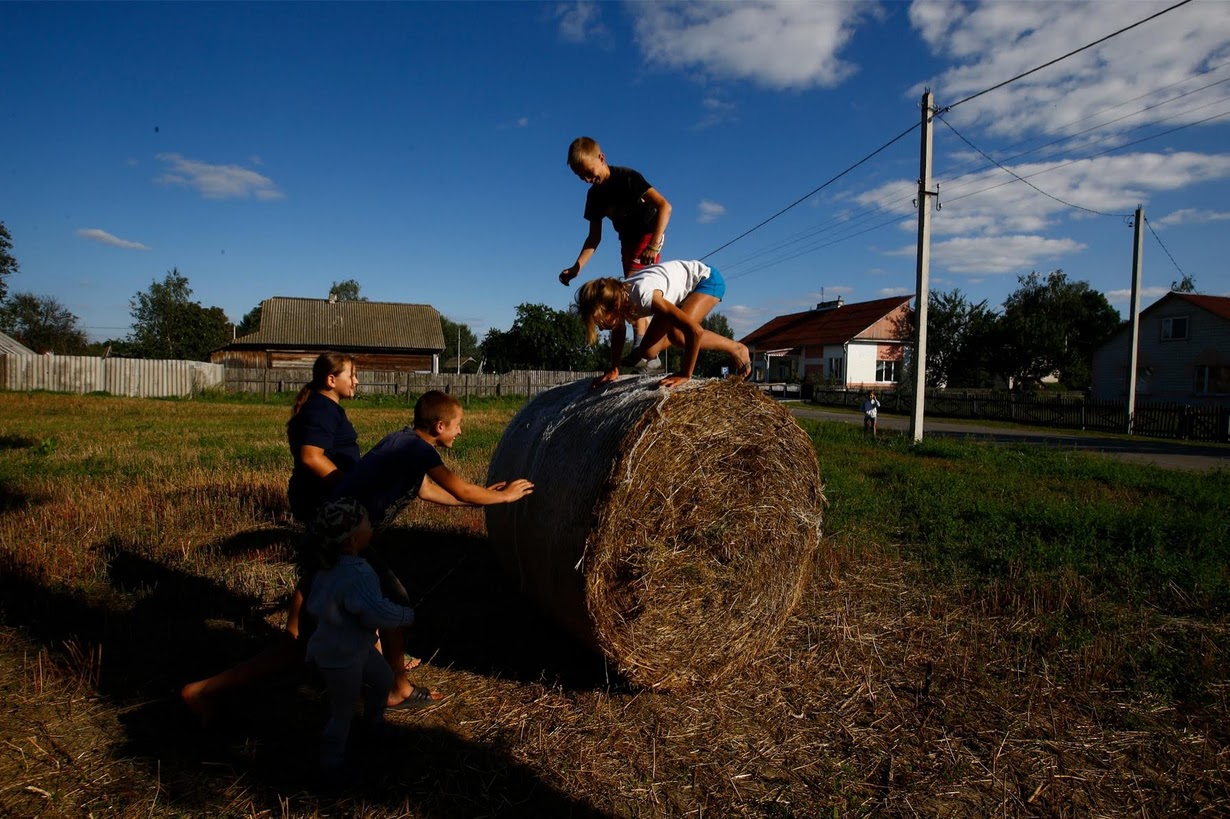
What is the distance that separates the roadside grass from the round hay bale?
33cm

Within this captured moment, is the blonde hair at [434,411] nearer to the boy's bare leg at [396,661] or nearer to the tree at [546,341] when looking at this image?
the boy's bare leg at [396,661]

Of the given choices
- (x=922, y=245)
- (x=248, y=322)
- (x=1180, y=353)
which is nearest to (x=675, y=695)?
(x=922, y=245)

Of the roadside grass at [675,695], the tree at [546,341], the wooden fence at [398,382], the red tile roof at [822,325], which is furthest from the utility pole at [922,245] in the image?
the tree at [546,341]

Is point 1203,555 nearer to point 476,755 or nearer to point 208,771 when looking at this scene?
point 476,755

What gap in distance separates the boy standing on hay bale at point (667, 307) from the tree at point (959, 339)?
5094 cm

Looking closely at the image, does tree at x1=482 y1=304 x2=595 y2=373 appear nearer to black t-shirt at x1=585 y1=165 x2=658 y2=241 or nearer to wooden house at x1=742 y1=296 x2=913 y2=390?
wooden house at x1=742 y1=296 x2=913 y2=390

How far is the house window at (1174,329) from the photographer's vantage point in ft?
115

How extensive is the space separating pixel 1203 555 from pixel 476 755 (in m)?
6.70

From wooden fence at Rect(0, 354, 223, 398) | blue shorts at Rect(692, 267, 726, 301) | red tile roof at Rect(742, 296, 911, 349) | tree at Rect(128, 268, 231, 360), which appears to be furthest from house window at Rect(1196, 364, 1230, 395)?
tree at Rect(128, 268, 231, 360)

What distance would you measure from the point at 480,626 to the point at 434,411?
5.74 feet

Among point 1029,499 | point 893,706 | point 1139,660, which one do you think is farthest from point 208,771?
point 1029,499

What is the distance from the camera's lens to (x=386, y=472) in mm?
3650

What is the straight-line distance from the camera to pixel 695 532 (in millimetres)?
4133

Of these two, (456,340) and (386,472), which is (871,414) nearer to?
(386,472)
